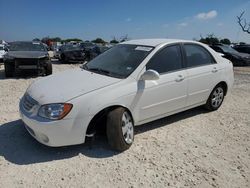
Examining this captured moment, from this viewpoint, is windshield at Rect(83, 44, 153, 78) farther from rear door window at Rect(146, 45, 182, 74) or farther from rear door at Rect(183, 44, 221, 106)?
rear door at Rect(183, 44, 221, 106)

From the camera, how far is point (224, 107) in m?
6.21

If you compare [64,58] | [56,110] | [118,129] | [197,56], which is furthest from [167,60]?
[64,58]

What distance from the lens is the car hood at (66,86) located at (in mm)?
3596

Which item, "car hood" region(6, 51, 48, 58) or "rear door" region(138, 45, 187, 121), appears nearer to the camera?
"rear door" region(138, 45, 187, 121)

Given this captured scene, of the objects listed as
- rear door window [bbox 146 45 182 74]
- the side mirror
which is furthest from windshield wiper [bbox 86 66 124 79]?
rear door window [bbox 146 45 182 74]

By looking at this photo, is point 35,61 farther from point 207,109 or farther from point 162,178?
point 162,178

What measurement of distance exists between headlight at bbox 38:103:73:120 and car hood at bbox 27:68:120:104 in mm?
66

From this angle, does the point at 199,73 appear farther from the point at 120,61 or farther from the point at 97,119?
the point at 97,119

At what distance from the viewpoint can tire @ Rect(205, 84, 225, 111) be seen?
5585 millimetres

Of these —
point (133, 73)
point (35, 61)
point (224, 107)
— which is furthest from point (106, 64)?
point (35, 61)

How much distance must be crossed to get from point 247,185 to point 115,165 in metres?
1.66

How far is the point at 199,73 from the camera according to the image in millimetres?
5035

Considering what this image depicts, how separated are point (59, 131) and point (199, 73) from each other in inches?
116

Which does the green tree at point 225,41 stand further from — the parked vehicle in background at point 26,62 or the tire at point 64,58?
the parked vehicle in background at point 26,62
